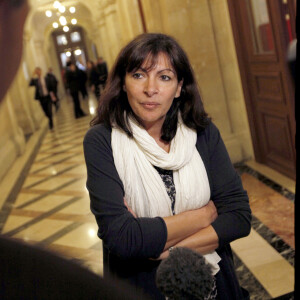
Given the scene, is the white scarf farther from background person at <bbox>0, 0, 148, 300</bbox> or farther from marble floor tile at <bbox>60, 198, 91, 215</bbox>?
marble floor tile at <bbox>60, 198, 91, 215</bbox>

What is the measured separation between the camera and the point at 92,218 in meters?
5.43

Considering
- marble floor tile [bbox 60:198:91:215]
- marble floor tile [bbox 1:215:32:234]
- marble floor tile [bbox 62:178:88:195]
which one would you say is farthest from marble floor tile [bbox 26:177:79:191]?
marble floor tile [bbox 1:215:32:234]

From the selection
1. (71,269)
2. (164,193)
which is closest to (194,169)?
(164,193)

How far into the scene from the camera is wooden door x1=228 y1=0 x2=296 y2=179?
16.0ft

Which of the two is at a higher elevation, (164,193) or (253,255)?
(164,193)

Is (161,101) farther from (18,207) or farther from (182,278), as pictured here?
(18,207)

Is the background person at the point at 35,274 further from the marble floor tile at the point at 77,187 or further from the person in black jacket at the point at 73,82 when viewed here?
the person in black jacket at the point at 73,82

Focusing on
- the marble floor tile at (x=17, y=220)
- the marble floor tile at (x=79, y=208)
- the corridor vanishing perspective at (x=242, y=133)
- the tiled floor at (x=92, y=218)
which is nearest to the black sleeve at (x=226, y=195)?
the tiled floor at (x=92, y=218)

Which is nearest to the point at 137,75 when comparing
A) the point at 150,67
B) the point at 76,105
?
the point at 150,67

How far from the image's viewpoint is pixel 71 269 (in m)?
0.27

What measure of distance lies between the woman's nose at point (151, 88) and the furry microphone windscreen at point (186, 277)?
4.24ft

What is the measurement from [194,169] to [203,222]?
0.20m

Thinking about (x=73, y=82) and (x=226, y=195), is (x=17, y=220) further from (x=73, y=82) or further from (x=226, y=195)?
(x=73, y=82)

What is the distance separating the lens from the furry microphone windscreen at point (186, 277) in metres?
0.47
